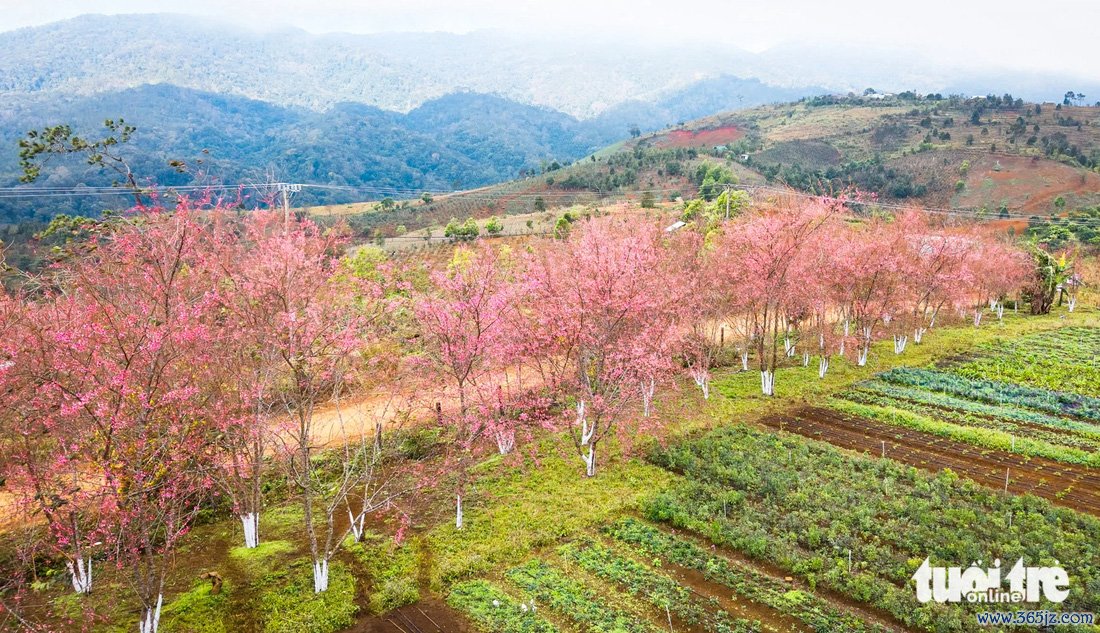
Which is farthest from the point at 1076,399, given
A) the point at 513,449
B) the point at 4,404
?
the point at 4,404

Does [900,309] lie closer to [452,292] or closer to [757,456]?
[757,456]

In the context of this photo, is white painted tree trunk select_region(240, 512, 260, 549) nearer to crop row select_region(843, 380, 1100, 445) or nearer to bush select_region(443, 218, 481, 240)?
crop row select_region(843, 380, 1100, 445)

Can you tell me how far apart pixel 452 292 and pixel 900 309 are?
24264 mm

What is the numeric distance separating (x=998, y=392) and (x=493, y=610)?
21850 mm

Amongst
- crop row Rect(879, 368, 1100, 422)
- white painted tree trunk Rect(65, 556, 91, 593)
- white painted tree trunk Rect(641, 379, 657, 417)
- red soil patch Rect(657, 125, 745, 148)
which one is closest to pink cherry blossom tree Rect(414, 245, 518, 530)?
white painted tree trunk Rect(641, 379, 657, 417)

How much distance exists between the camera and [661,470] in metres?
16.0

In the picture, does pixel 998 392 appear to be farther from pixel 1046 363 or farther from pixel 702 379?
pixel 702 379

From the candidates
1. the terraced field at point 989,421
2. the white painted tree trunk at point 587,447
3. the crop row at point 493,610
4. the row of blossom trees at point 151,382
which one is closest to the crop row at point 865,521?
the terraced field at point 989,421

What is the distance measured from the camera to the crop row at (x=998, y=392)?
813 inches

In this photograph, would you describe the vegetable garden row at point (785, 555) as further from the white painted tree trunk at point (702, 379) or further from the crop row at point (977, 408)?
the crop row at point (977, 408)

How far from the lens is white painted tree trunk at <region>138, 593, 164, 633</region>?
9.77 m

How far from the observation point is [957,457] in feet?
54.6

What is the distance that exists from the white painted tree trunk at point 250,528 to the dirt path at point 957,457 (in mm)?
15039

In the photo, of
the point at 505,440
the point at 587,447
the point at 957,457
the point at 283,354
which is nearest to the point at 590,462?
the point at 587,447
